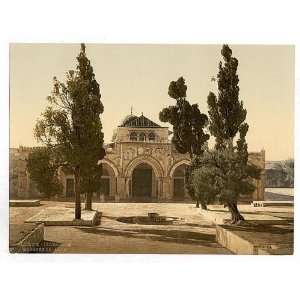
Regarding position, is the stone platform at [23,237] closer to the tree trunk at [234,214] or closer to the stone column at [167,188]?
the stone column at [167,188]

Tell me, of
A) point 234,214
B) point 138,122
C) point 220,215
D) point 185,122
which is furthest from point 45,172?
point 234,214

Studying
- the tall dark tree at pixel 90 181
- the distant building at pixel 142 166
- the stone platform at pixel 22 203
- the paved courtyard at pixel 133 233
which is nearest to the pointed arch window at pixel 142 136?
the distant building at pixel 142 166

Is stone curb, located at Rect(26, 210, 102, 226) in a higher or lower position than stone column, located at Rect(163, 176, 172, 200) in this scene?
lower

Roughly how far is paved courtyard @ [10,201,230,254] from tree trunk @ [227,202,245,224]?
0.21 m

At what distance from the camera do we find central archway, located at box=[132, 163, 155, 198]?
5.21 metres

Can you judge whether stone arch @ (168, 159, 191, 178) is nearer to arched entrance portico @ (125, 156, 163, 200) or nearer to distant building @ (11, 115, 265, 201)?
distant building @ (11, 115, 265, 201)

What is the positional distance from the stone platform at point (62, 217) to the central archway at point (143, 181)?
1.56 ft

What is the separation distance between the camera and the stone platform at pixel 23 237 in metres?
4.91

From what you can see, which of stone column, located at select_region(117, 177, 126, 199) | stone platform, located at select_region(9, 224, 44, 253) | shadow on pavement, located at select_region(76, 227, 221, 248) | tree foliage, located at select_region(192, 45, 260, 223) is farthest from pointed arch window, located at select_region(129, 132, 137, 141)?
stone platform, located at select_region(9, 224, 44, 253)

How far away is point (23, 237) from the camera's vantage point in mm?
4918

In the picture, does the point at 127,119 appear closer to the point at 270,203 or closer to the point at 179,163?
the point at 179,163
